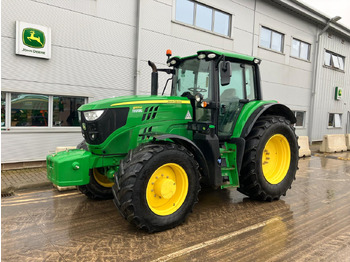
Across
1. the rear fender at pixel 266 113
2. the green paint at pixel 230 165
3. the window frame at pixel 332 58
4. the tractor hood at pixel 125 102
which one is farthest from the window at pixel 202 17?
the window frame at pixel 332 58

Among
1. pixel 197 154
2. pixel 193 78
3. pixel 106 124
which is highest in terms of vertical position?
pixel 193 78

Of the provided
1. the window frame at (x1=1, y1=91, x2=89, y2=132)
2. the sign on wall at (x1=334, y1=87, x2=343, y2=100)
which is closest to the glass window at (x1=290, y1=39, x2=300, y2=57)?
the sign on wall at (x1=334, y1=87, x2=343, y2=100)

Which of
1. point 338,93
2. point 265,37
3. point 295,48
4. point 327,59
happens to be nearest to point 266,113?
point 265,37

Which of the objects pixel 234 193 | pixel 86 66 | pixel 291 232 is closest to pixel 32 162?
pixel 86 66

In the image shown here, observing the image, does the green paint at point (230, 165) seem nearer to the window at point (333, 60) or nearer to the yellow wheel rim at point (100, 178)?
the yellow wheel rim at point (100, 178)

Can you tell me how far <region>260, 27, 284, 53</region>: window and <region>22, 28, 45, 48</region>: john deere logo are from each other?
9.35 metres

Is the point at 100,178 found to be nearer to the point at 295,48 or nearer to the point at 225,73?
the point at 225,73

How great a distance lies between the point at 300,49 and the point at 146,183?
14.0 meters

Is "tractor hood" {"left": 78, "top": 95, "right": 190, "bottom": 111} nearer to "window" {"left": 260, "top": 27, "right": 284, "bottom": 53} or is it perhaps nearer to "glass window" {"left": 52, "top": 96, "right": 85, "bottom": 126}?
"glass window" {"left": 52, "top": 96, "right": 85, "bottom": 126}

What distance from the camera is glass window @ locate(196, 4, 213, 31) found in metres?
10.3

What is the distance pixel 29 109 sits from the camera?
718cm

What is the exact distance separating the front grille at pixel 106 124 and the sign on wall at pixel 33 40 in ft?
13.8

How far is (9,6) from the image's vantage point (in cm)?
670

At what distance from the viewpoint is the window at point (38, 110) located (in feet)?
22.7
